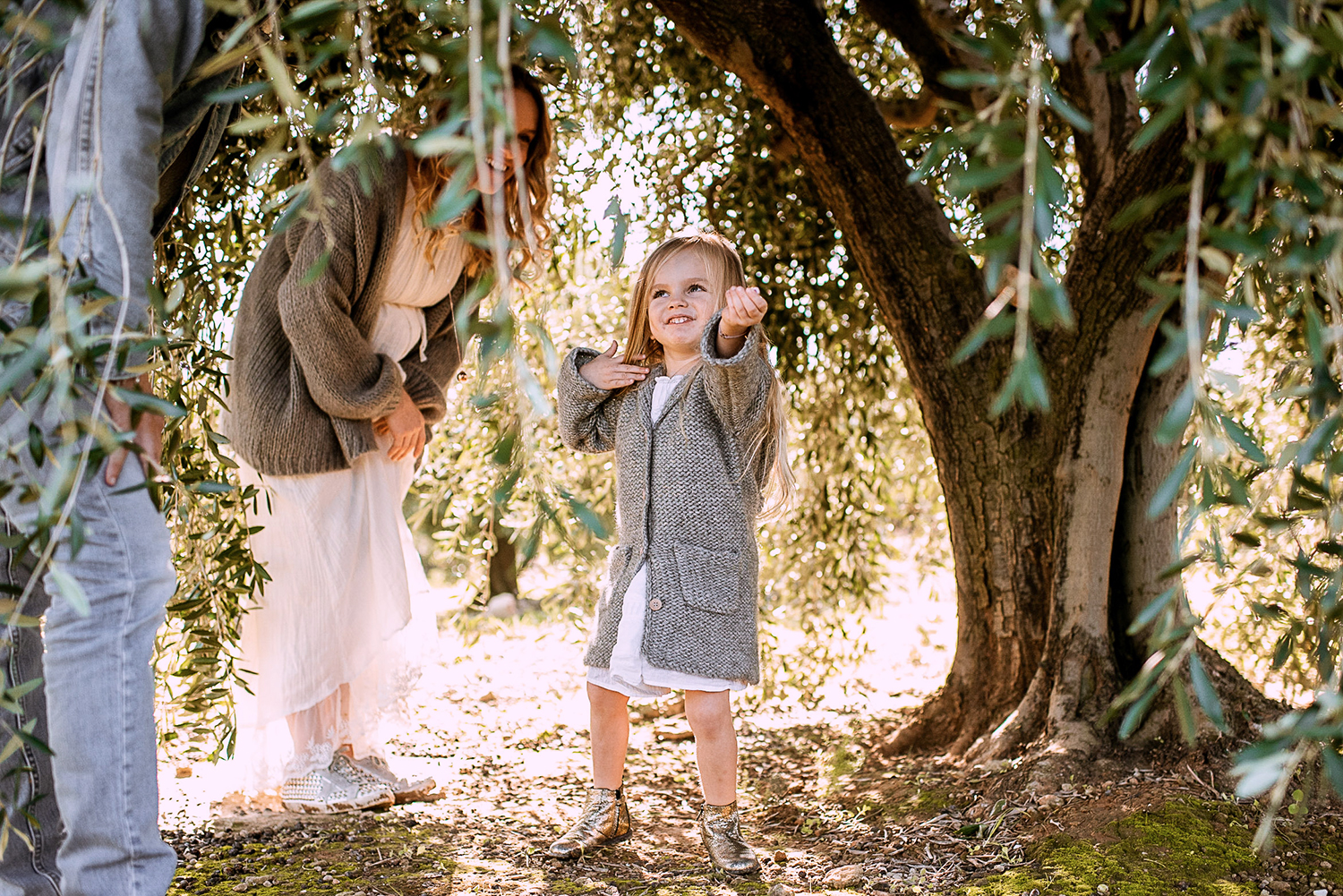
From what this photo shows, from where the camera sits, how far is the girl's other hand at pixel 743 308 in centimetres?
201

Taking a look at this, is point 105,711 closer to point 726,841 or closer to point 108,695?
point 108,695

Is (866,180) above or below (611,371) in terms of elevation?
above

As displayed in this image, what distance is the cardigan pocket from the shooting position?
2.18 meters

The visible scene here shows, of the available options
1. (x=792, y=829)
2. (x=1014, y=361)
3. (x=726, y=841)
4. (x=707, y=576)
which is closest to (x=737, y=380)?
(x=707, y=576)

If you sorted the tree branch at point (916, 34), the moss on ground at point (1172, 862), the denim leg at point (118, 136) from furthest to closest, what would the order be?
the tree branch at point (916, 34) < the moss on ground at point (1172, 862) < the denim leg at point (118, 136)

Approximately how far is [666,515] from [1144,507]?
112 centimetres

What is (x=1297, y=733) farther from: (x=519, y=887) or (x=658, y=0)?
(x=658, y=0)

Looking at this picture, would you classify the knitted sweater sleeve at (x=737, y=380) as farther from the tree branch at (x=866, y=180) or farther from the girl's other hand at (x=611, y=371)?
the tree branch at (x=866, y=180)

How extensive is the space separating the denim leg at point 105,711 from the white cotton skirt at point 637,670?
961 mm

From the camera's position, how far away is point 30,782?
1580 mm

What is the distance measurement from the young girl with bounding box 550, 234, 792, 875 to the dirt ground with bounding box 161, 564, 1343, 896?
0.57ft

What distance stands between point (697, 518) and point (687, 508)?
3cm

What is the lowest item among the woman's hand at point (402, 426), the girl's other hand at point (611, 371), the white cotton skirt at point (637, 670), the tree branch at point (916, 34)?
the white cotton skirt at point (637, 670)

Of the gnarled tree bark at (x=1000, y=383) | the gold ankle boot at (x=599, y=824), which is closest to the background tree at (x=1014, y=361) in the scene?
the gnarled tree bark at (x=1000, y=383)
